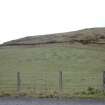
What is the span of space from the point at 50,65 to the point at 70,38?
11632 mm

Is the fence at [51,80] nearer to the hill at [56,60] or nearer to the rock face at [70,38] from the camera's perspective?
the hill at [56,60]

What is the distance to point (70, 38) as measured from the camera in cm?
5428

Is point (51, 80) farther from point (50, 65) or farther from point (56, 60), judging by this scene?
point (56, 60)

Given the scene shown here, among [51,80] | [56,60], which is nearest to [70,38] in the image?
[56,60]

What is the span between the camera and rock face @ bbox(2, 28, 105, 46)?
2069 inches

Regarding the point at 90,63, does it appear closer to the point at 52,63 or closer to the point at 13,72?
the point at 52,63

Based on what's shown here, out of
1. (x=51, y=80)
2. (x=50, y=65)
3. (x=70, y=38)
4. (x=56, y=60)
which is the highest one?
(x=70, y=38)

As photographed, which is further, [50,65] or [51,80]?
[50,65]

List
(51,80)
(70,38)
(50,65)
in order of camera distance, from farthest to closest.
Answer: (70,38) → (50,65) → (51,80)

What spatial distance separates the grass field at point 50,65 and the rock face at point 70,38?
11.4 ft

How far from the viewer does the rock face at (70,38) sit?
172 feet

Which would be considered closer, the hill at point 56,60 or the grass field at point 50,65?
the grass field at point 50,65

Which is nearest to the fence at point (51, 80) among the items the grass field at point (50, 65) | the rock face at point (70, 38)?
the grass field at point (50, 65)

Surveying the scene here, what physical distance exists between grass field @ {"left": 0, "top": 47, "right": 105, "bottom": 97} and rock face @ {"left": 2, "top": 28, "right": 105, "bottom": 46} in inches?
137
